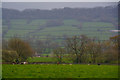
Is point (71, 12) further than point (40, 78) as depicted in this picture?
Yes

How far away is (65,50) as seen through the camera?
25500 millimetres

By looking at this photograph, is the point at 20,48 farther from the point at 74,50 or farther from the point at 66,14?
the point at 66,14

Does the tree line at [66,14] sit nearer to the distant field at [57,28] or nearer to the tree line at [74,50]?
the distant field at [57,28]

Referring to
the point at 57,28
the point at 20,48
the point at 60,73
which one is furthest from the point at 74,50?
the point at 60,73

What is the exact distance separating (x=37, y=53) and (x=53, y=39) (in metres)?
8.02

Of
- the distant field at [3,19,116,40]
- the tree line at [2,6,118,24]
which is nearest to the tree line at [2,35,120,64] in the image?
the tree line at [2,6,118,24]

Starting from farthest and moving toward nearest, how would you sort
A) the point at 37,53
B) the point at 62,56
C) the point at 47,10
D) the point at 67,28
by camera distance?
1. the point at 67,28
2. the point at 47,10
3. the point at 37,53
4. the point at 62,56

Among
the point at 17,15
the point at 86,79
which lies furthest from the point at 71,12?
the point at 86,79

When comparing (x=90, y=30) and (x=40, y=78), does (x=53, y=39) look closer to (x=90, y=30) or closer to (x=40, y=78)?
(x=90, y=30)

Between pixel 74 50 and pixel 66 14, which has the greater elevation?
pixel 66 14

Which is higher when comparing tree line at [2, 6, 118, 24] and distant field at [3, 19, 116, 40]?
tree line at [2, 6, 118, 24]

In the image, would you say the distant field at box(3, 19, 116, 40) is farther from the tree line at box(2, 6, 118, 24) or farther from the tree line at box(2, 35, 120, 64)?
the tree line at box(2, 35, 120, 64)

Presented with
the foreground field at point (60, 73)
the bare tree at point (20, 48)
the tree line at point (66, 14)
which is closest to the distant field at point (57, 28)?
the tree line at point (66, 14)

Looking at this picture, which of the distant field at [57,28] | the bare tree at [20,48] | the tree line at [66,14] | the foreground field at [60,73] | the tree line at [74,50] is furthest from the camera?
the distant field at [57,28]
